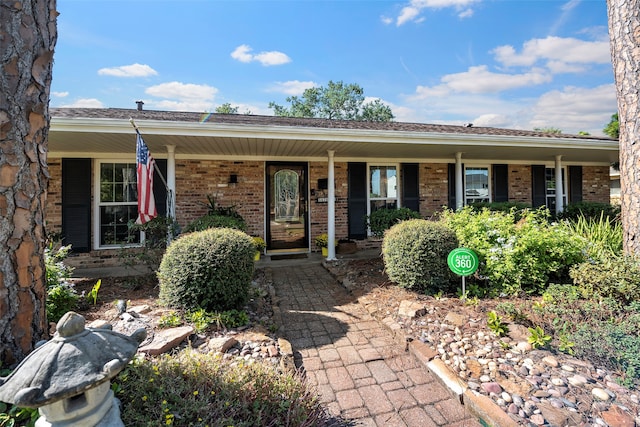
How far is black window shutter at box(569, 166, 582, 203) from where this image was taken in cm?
935

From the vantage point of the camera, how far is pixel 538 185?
9.02 m

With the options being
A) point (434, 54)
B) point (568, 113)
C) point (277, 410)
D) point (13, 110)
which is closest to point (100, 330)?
point (277, 410)

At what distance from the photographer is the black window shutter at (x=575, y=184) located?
935cm

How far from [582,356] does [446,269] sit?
5.52ft

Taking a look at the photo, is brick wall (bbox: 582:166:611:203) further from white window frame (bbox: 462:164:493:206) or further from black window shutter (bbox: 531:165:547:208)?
white window frame (bbox: 462:164:493:206)

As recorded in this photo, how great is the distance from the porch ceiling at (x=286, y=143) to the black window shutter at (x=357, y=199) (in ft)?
1.01

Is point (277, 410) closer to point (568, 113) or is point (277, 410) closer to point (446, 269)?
point (446, 269)

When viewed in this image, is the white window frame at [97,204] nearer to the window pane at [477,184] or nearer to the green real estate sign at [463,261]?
the green real estate sign at [463,261]

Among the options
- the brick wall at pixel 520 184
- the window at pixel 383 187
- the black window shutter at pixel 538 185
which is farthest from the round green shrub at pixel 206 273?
the black window shutter at pixel 538 185

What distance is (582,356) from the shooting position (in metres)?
2.35

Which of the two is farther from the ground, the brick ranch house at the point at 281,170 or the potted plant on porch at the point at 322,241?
the brick ranch house at the point at 281,170

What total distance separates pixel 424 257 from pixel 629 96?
3235 millimetres

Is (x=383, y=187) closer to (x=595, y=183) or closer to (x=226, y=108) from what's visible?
(x=595, y=183)

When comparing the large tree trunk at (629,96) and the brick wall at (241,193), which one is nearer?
the large tree trunk at (629,96)
